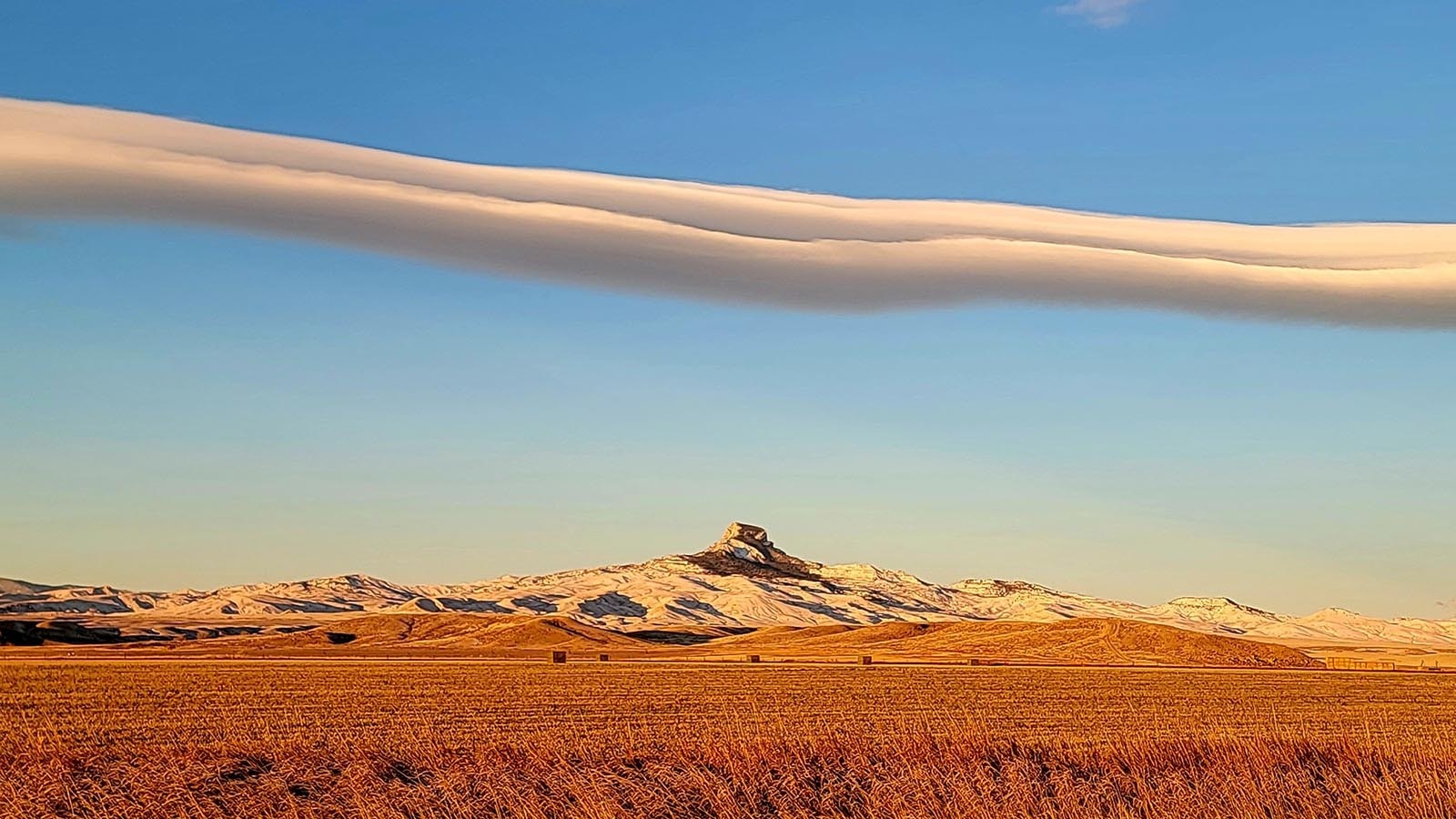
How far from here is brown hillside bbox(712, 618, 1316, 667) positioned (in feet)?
455

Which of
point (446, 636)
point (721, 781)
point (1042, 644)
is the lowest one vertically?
point (446, 636)

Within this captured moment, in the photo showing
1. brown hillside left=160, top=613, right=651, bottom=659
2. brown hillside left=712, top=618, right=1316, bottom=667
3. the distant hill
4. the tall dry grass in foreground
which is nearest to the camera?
the tall dry grass in foreground

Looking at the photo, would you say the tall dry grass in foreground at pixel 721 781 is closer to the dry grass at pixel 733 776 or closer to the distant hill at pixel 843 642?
the dry grass at pixel 733 776

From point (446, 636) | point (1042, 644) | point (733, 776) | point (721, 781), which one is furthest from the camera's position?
point (446, 636)

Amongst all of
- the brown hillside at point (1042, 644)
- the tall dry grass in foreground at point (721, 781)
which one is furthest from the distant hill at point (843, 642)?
the tall dry grass in foreground at point (721, 781)

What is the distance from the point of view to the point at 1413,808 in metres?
15.8

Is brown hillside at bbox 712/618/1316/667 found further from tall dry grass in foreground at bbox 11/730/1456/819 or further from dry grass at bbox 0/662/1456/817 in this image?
tall dry grass in foreground at bbox 11/730/1456/819

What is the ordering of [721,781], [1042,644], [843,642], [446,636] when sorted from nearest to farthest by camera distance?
[721,781], [1042,644], [843,642], [446,636]

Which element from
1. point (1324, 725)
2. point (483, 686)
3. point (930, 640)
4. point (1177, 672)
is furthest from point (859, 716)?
point (930, 640)

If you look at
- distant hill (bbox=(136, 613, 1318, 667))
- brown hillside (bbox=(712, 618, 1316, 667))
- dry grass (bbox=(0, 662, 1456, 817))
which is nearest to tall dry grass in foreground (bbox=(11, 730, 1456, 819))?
dry grass (bbox=(0, 662, 1456, 817))

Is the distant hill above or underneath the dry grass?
underneath

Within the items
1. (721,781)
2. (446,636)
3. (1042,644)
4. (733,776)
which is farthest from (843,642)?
(721,781)

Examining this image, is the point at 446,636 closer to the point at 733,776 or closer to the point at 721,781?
the point at 733,776

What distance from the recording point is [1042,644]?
157 metres
